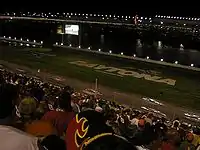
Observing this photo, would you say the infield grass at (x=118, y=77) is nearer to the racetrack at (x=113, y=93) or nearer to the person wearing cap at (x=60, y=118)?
the racetrack at (x=113, y=93)

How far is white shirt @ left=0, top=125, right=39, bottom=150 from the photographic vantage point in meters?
1.25

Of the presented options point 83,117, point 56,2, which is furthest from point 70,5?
point 83,117

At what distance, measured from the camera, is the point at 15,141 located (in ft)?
4.16

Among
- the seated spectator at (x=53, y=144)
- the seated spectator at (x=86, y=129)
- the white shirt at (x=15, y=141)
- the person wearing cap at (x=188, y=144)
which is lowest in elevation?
the person wearing cap at (x=188, y=144)

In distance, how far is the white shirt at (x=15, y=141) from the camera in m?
1.25

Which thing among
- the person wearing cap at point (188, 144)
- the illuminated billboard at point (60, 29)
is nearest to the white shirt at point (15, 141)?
the person wearing cap at point (188, 144)

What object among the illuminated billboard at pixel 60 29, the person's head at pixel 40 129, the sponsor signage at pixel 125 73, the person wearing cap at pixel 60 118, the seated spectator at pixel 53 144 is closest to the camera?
the seated spectator at pixel 53 144

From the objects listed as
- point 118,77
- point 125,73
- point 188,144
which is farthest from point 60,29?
point 188,144

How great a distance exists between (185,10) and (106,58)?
4.64 meters

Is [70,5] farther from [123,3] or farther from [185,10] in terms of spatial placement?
[185,10]

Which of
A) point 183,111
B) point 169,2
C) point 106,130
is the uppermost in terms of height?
point 169,2

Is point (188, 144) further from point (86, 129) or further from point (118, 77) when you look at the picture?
point (118, 77)

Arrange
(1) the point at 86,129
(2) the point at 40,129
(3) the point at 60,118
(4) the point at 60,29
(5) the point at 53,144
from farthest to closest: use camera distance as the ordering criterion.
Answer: (4) the point at 60,29 → (3) the point at 60,118 → (2) the point at 40,129 → (5) the point at 53,144 → (1) the point at 86,129

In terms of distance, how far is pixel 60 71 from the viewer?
9.80 m
